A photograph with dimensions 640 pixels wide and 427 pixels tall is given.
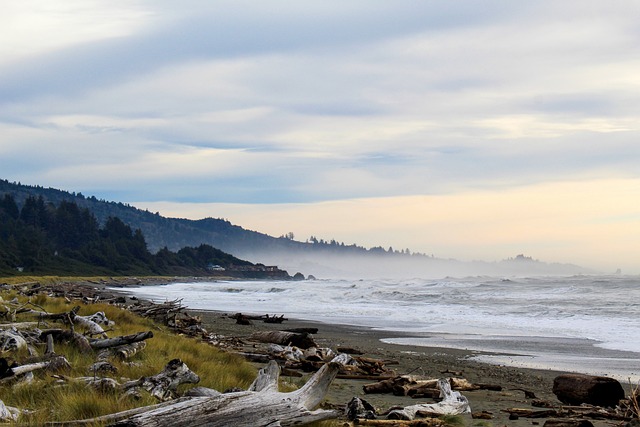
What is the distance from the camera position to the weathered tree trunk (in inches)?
355

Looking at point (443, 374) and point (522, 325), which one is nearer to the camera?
point (443, 374)

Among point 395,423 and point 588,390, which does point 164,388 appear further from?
point 588,390

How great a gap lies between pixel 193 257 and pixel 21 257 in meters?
81.5

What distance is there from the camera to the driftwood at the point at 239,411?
491 cm

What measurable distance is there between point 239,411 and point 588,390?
5673mm

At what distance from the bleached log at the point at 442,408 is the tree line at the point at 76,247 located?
313 ft

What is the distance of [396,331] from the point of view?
23453 millimetres

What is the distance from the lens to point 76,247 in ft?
489

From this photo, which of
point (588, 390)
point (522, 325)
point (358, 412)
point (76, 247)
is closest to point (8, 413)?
point (358, 412)

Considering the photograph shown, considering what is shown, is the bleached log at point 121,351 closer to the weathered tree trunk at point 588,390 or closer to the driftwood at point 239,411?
the driftwood at point 239,411

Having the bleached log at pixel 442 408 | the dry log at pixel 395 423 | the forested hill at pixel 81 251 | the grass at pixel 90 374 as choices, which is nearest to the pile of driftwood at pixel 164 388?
the grass at pixel 90 374

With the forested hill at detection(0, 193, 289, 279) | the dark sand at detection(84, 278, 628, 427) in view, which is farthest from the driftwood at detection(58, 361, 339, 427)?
the forested hill at detection(0, 193, 289, 279)

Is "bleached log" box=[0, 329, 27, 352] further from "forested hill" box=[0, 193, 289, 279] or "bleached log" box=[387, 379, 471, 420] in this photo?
"forested hill" box=[0, 193, 289, 279]

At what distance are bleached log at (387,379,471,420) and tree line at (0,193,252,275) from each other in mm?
95493
